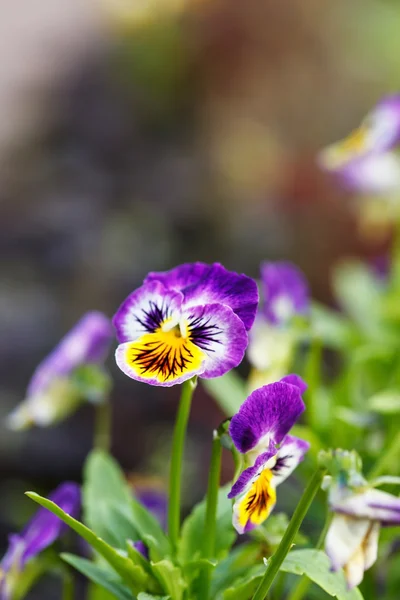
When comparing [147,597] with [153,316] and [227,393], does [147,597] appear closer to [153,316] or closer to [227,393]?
[153,316]

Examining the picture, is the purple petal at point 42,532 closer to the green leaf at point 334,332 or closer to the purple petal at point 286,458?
the purple petal at point 286,458

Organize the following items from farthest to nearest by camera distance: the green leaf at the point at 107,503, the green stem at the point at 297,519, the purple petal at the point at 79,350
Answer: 1. the purple petal at the point at 79,350
2. the green leaf at the point at 107,503
3. the green stem at the point at 297,519

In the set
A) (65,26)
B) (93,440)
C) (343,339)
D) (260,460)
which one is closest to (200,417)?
(93,440)

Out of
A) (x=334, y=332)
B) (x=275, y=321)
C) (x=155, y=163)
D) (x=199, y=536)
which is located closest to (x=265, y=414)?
(x=199, y=536)

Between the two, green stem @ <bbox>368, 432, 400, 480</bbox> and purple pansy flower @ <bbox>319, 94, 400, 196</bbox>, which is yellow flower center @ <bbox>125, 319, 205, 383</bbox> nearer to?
green stem @ <bbox>368, 432, 400, 480</bbox>

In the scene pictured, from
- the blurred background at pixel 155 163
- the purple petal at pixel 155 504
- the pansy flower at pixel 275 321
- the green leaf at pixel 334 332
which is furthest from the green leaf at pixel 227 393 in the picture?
the blurred background at pixel 155 163

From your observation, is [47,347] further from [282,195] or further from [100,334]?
[100,334]
